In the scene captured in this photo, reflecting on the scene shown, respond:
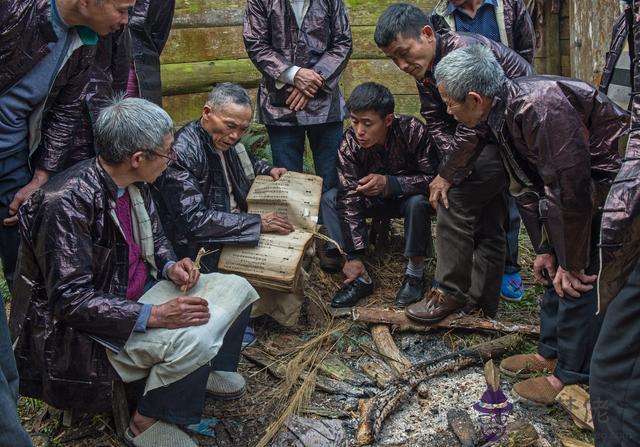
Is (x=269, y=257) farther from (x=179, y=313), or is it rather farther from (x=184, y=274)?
(x=179, y=313)

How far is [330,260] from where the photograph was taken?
559 cm

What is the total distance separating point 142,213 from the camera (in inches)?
147

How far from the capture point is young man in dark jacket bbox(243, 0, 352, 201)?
17.3 ft

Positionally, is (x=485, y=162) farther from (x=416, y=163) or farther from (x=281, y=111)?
(x=281, y=111)

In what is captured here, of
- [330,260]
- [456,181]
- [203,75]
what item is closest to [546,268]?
[456,181]

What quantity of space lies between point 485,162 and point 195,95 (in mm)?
4163

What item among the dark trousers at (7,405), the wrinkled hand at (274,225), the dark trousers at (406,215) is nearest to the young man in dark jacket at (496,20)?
the dark trousers at (406,215)

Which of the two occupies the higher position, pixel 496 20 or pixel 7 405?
pixel 496 20

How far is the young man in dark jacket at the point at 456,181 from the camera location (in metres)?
4.38

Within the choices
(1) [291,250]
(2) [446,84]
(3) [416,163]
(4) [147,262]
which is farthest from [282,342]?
(2) [446,84]

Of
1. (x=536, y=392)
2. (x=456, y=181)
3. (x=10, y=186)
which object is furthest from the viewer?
(x=456, y=181)

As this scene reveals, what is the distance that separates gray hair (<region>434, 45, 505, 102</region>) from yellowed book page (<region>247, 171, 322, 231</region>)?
1.49 metres

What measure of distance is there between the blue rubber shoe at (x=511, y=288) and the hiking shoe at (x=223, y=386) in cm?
214

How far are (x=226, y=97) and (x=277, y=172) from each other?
0.70 metres
